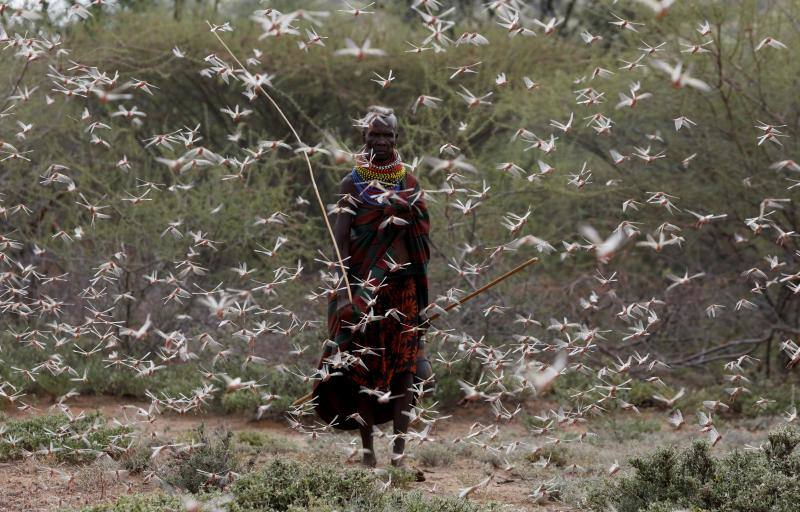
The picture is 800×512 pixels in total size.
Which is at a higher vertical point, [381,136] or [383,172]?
[381,136]

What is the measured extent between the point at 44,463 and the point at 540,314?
5.56 m

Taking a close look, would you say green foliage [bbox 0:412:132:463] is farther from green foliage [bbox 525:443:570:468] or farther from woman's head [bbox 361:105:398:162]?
green foliage [bbox 525:443:570:468]

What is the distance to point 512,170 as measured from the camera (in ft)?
16.9

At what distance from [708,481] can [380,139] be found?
9.05ft

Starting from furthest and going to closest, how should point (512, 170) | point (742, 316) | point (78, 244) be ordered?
point (742, 316)
point (78, 244)
point (512, 170)

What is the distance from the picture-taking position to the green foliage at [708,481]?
16.1ft

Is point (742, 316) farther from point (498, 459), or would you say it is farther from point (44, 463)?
point (44, 463)

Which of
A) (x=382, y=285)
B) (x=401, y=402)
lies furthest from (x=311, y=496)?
(x=382, y=285)

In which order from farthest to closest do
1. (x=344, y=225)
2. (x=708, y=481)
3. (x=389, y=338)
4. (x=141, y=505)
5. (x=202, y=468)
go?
(x=389, y=338)
(x=344, y=225)
(x=202, y=468)
(x=708, y=481)
(x=141, y=505)

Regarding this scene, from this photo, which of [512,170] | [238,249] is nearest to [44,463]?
[512,170]

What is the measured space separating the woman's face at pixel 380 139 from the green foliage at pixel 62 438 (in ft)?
8.06

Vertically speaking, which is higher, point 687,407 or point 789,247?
point 789,247

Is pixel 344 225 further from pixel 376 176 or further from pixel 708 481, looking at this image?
pixel 708 481

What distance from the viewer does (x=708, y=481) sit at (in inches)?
204
